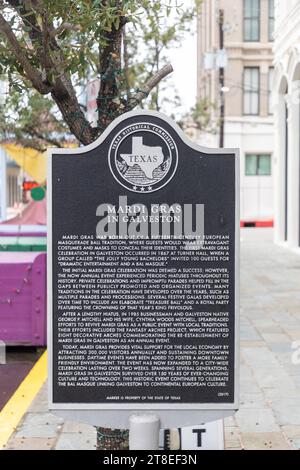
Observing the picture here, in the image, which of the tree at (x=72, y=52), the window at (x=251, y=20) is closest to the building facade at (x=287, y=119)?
the window at (x=251, y=20)

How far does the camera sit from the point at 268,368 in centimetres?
725

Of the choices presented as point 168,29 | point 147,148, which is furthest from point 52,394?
point 168,29

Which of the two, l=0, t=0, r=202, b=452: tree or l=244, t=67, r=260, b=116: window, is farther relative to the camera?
l=244, t=67, r=260, b=116: window

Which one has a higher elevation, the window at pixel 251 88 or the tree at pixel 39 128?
the window at pixel 251 88

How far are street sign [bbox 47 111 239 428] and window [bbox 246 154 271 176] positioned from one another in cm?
3644

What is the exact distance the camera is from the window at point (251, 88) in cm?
3862

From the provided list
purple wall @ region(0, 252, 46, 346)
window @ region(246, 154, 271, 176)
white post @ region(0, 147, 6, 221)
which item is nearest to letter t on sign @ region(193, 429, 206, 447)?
purple wall @ region(0, 252, 46, 346)

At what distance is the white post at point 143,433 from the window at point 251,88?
36.2 metres

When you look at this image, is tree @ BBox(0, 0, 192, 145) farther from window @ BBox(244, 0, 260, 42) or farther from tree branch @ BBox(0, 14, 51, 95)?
window @ BBox(244, 0, 260, 42)

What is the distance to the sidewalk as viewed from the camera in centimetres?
513

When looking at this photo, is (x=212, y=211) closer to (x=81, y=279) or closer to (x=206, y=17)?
(x=81, y=279)

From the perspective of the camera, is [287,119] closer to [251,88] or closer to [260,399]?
[251,88]

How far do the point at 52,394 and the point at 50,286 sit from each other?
57 centimetres

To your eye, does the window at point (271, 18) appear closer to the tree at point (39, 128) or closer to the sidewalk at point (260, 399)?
the tree at point (39, 128)
